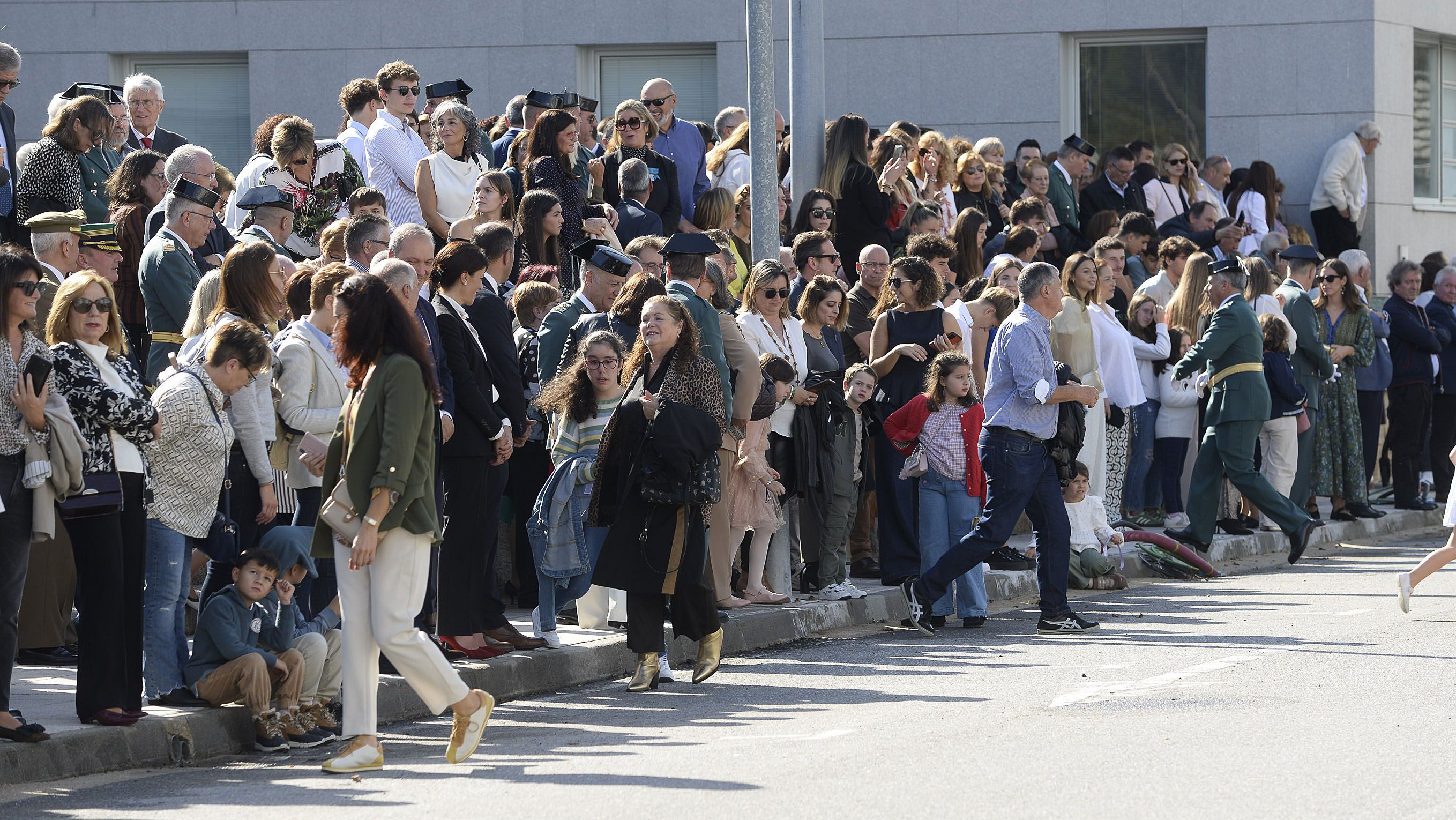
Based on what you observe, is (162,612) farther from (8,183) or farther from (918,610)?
(918,610)

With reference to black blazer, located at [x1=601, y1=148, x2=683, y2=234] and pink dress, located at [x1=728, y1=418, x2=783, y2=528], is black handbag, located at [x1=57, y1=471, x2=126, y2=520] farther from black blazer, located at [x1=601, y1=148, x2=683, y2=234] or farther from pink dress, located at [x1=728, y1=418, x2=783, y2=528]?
black blazer, located at [x1=601, y1=148, x2=683, y2=234]

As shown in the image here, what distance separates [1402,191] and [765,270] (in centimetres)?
1395

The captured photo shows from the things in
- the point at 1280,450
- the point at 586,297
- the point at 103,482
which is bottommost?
→ the point at 1280,450

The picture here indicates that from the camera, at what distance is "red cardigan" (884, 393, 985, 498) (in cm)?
1175

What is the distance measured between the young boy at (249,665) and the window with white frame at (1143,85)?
53.5ft

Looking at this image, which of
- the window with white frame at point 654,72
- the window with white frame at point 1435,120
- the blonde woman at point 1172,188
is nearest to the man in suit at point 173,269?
the blonde woman at point 1172,188

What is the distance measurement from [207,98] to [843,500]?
42.8ft

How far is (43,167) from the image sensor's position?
11344 mm

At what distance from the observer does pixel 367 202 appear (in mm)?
11273

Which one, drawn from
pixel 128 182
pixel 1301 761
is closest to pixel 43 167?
pixel 128 182

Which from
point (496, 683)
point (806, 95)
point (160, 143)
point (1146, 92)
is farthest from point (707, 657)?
point (1146, 92)

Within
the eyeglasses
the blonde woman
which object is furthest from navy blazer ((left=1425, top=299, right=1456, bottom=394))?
the eyeglasses

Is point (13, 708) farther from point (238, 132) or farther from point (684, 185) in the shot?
point (238, 132)

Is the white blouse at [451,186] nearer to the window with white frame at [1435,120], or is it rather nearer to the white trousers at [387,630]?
the white trousers at [387,630]
